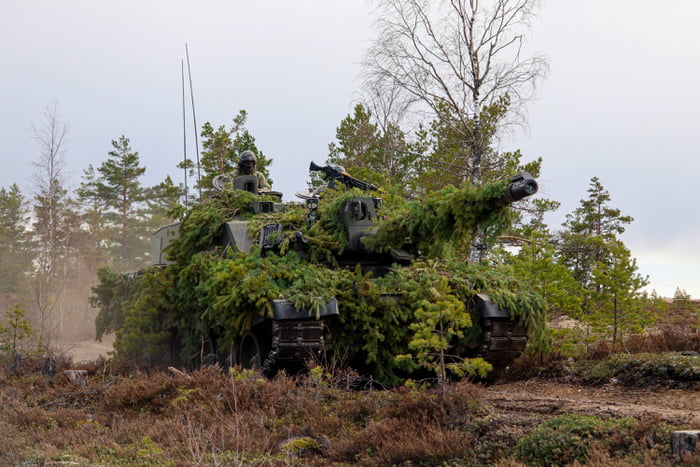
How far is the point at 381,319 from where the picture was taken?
29.2 feet

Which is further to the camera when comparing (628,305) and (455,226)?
(628,305)

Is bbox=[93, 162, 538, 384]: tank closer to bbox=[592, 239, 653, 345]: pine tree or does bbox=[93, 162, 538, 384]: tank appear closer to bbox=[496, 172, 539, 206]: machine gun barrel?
bbox=[496, 172, 539, 206]: machine gun barrel

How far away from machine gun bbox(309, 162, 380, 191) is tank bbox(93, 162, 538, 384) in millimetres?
26

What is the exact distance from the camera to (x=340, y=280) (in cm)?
897

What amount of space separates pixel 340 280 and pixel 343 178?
276 cm

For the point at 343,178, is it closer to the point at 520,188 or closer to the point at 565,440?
the point at 520,188

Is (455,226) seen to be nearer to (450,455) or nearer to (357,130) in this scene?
(450,455)

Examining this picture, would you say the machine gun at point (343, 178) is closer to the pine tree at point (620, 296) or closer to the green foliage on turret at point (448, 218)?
the green foliage on turret at point (448, 218)

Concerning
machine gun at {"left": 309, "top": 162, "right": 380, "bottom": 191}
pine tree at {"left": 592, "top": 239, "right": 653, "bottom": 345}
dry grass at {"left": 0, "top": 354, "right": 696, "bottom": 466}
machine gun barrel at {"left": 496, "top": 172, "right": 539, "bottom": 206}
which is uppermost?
machine gun at {"left": 309, "top": 162, "right": 380, "bottom": 191}

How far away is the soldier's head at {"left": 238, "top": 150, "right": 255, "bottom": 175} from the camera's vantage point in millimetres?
12797

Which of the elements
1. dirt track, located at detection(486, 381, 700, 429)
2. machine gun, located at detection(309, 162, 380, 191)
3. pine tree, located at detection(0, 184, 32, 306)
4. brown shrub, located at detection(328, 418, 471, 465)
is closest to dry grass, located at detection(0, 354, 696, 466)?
brown shrub, located at detection(328, 418, 471, 465)

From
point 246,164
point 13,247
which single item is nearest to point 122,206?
point 13,247

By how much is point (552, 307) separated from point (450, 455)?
8278 mm

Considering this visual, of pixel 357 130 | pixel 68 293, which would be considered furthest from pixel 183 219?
pixel 68 293
